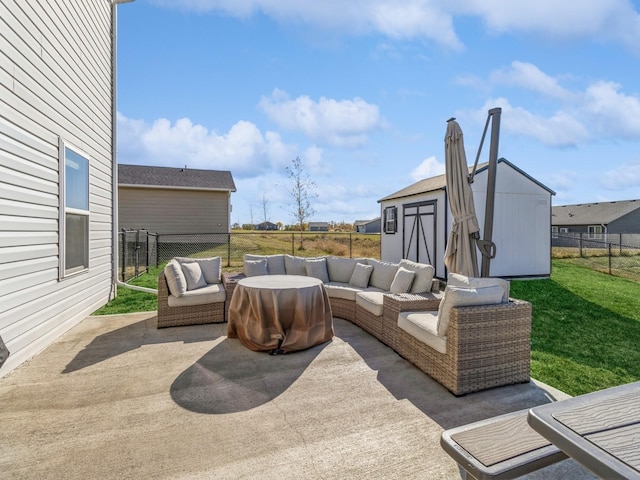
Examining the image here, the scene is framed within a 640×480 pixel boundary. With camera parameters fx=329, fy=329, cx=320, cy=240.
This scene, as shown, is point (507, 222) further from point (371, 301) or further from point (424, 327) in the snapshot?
point (424, 327)

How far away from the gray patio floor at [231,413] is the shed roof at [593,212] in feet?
79.5

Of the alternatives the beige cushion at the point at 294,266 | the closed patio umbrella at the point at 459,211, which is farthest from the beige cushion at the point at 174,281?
the closed patio umbrella at the point at 459,211

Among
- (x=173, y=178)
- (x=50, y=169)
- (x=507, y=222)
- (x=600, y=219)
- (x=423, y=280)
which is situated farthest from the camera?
(x=600, y=219)

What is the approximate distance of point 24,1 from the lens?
3418 mm

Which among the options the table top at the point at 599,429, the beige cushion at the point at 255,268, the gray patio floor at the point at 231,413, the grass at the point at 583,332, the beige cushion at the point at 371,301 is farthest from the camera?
the beige cushion at the point at 255,268

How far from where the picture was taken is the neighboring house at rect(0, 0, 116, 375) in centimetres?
324

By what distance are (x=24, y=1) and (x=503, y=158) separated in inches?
369

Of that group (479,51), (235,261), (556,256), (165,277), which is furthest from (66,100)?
(556,256)

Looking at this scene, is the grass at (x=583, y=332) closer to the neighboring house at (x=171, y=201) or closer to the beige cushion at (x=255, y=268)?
the beige cushion at (x=255, y=268)

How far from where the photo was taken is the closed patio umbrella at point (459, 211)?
14.3ft

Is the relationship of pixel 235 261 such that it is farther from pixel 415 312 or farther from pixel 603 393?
pixel 603 393

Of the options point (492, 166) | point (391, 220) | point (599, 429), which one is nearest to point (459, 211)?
point (492, 166)

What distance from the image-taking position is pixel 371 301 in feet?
14.2

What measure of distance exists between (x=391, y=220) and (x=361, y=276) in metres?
5.75
